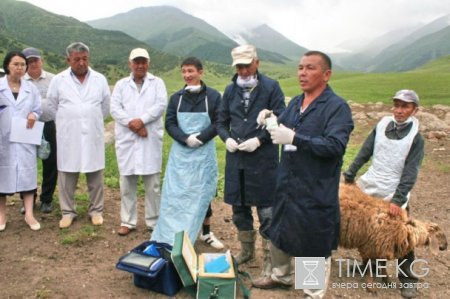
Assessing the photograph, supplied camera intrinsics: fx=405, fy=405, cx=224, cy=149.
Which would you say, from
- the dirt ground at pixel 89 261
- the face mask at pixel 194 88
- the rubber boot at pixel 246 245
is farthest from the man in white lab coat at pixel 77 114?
the rubber boot at pixel 246 245

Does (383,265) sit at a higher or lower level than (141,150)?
lower

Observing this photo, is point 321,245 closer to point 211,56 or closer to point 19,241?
point 19,241

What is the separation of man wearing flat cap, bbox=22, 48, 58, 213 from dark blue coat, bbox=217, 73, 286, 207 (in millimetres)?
3271


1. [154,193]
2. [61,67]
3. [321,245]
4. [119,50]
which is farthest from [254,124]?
[119,50]

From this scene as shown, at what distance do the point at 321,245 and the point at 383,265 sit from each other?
1.42 m

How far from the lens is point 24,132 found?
566 cm

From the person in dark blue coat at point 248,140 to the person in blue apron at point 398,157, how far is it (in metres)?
1.08

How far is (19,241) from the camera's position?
5.49m

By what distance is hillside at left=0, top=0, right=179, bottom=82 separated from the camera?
95875 mm

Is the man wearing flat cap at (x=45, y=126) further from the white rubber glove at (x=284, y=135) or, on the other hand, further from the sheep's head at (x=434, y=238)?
the sheep's head at (x=434, y=238)

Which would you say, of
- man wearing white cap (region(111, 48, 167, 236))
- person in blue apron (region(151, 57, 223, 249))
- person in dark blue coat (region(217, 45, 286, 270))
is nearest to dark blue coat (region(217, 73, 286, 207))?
person in dark blue coat (region(217, 45, 286, 270))

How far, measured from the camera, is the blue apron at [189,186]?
521cm

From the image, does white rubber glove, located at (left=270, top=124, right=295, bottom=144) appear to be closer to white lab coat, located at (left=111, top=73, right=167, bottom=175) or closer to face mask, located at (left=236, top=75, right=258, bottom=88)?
face mask, located at (left=236, top=75, right=258, bottom=88)

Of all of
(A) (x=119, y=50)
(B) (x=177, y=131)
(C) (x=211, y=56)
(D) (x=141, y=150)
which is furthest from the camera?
(C) (x=211, y=56)
